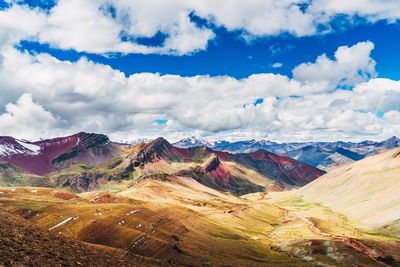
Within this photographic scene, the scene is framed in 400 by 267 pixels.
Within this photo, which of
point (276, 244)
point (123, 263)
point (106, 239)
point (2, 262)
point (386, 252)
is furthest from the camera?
point (276, 244)

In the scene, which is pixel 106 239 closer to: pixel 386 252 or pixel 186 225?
pixel 186 225

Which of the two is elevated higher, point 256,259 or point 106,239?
point 106,239

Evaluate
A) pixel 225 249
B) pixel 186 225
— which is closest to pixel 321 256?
pixel 225 249

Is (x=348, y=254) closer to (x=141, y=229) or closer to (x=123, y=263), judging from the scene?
(x=141, y=229)

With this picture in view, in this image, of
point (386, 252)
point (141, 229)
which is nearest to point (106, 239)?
point (141, 229)

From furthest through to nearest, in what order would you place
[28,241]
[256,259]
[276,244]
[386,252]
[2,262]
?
[276,244] → [386,252] → [256,259] → [28,241] → [2,262]

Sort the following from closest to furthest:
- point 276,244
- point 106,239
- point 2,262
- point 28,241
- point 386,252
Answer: point 2,262, point 28,241, point 106,239, point 386,252, point 276,244

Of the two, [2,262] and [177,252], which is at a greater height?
[2,262]

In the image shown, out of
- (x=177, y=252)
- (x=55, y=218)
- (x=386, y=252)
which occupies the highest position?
(x=55, y=218)

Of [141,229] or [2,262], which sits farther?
[141,229]
